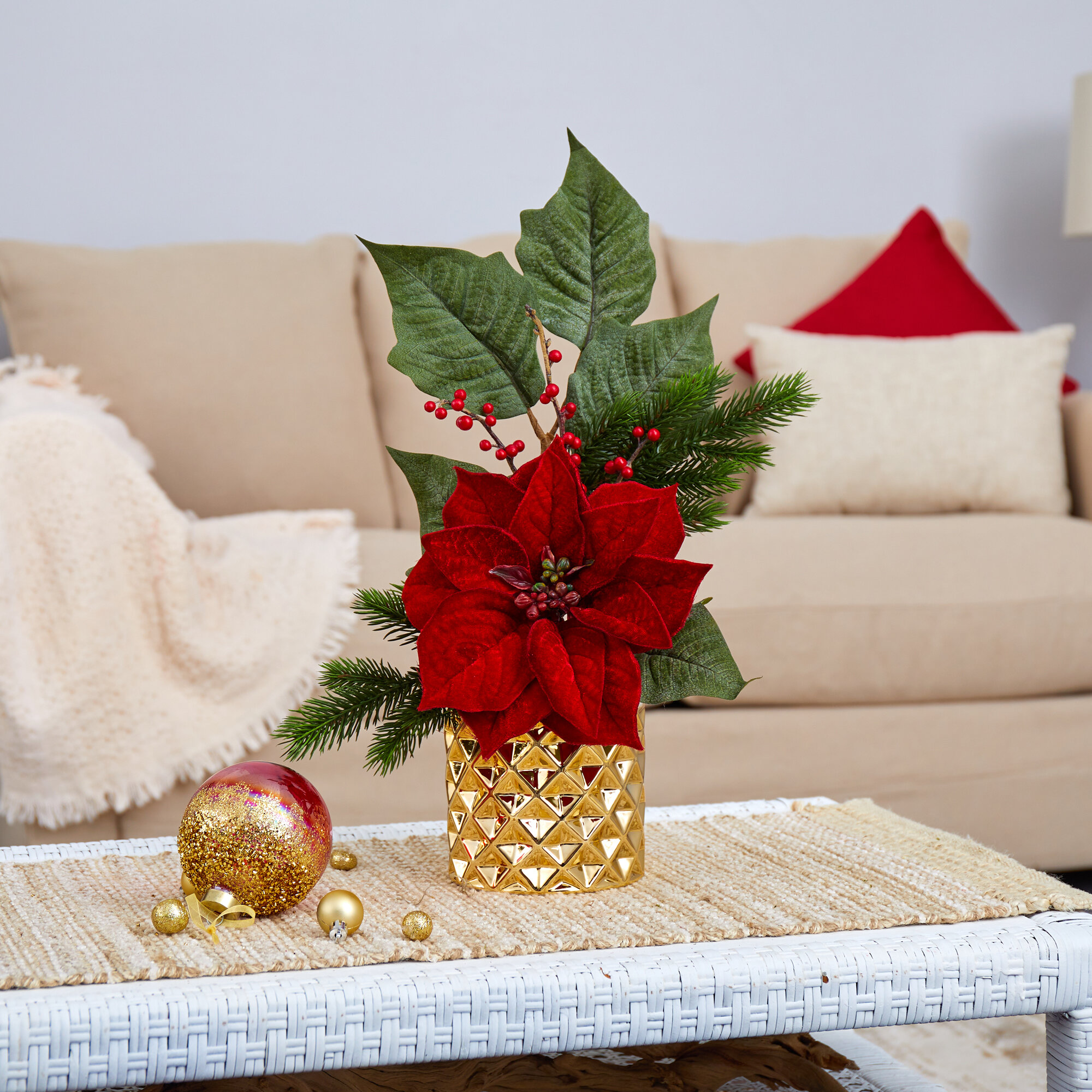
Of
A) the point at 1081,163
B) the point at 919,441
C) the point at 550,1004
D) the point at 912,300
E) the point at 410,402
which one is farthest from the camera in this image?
the point at 1081,163

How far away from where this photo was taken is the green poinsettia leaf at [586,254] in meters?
0.66

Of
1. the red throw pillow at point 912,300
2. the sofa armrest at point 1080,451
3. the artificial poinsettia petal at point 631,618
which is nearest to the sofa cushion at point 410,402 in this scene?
the red throw pillow at point 912,300

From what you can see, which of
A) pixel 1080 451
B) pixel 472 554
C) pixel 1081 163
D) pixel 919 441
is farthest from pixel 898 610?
pixel 1081 163

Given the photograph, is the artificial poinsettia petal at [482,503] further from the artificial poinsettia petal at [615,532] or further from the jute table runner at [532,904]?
the jute table runner at [532,904]

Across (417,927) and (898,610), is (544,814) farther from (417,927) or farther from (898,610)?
(898,610)

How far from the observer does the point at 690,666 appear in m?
0.64

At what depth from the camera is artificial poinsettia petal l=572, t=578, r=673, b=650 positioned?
0.59 m

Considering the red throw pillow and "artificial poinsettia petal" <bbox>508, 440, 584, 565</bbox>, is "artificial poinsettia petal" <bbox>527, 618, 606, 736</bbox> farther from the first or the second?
the red throw pillow

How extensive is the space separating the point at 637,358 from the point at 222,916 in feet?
1.18

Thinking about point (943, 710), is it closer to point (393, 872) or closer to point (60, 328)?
point (393, 872)

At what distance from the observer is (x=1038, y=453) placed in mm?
1896

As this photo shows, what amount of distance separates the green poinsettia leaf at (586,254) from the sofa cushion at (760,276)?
4.79ft

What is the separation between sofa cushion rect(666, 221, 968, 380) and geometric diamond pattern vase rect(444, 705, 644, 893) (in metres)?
1.55

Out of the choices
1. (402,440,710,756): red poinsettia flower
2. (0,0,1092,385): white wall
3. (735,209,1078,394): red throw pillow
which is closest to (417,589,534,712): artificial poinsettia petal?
(402,440,710,756): red poinsettia flower
